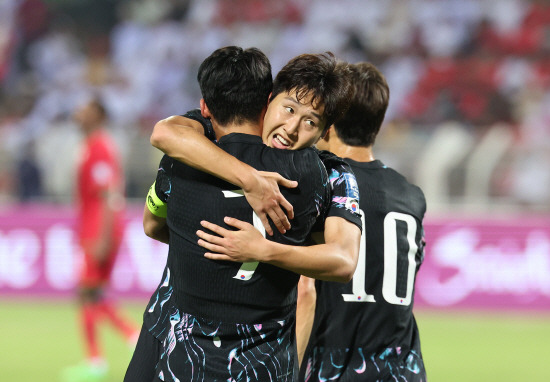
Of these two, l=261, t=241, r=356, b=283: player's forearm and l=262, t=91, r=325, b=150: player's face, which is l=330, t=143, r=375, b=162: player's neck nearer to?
l=262, t=91, r=325, b=150: player's face

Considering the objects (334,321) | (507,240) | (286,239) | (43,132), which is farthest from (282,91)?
(43,132)

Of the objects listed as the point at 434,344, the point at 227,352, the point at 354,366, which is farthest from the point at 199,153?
the point at 434,344

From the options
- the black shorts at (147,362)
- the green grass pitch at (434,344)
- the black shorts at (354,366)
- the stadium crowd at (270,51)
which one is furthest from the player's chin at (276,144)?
the stadium crowd at (270,51)

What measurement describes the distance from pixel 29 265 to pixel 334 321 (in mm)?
8295

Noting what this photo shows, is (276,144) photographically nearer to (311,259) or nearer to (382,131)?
(311,259)

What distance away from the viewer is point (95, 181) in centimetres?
807

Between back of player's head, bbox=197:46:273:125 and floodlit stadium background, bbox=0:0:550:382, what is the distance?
513 cm

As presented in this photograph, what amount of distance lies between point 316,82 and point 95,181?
5.54 m

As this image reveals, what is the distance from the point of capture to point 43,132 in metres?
13.0

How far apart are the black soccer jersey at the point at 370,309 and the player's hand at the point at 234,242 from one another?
0.83 meters

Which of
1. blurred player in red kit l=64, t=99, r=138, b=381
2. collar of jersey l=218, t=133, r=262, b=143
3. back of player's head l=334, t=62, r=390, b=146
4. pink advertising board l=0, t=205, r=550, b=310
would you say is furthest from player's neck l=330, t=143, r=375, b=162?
pink advertising board l=0, t=205, r=550, b=310

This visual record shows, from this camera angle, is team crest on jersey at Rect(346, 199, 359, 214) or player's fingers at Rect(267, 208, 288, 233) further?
team crest on jersey at Rect(346, 199, 359, 214)

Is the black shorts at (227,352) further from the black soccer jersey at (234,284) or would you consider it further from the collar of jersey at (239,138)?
the collar of jersey at (239,138)

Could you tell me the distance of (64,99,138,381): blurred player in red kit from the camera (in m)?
7.90
